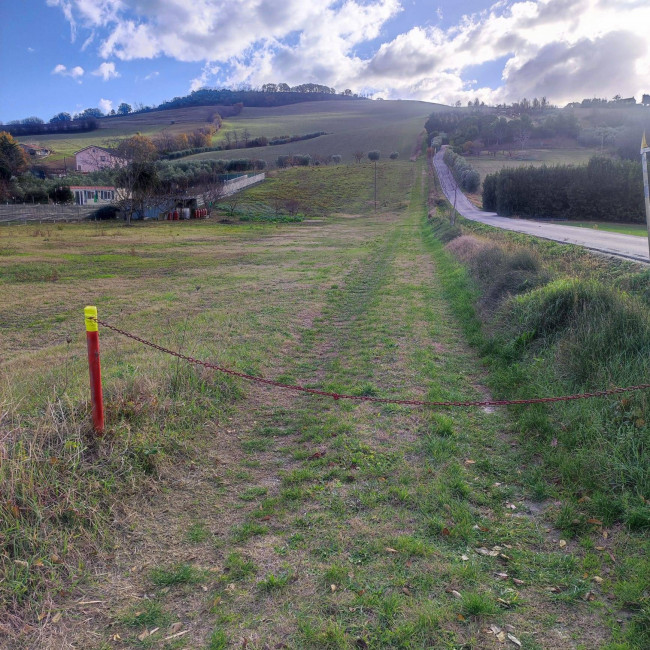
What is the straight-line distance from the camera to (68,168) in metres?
91.8

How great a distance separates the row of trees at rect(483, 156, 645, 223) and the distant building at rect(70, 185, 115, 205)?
49426 mm

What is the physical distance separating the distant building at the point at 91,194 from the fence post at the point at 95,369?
68.3 meters

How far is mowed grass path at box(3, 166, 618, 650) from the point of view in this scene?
3176mm

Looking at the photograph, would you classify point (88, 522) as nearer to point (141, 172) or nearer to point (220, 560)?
point (220, 560)

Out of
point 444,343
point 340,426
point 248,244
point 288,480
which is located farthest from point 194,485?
point 248,244

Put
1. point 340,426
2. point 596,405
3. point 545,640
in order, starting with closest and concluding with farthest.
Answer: point 545,640, point 596,405, point 340,426

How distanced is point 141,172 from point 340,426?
5095 centimetres

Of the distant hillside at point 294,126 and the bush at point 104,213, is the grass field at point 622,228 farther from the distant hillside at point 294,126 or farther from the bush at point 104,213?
the distant hillside at point 294,126

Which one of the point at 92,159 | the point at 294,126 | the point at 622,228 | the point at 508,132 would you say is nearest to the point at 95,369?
the point at 622,228

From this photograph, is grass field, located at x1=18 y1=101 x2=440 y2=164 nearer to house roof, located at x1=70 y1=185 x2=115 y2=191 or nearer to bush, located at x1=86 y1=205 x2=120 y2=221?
house roof, located at x1=70 y1=185 x2=115 y2=191

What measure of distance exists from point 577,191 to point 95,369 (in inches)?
1656

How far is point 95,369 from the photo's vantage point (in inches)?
180

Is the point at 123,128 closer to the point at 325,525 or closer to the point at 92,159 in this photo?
the point at 92,159

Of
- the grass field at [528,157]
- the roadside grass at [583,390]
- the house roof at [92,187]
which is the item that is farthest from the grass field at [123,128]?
the roadside grass at [583,390]
